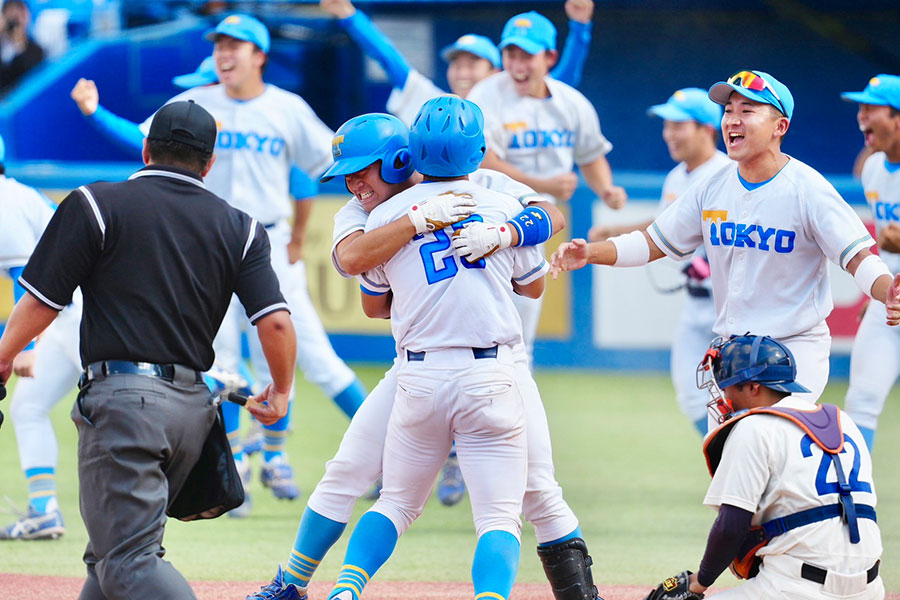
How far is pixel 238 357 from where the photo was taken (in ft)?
24.2

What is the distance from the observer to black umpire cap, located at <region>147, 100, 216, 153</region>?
13.4ft

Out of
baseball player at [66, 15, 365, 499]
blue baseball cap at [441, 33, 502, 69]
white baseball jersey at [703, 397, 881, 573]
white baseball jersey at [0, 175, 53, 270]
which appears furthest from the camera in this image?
blue baseball cap at [441, 33, 502, 69]

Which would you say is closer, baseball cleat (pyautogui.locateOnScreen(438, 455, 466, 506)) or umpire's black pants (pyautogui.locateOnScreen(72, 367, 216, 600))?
umpire's black pants (pyautogui.locateOnScreen(72, 367, 216, 600))

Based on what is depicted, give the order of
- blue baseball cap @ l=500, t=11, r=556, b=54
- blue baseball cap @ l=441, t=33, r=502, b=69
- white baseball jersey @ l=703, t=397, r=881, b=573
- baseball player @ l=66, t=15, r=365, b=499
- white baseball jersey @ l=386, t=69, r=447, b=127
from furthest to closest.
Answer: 1. blue baseball cap @ l=441, t=33, r=502, b=69
2. white baseball jersey @ l=386, t=69, r=447, b=127
3. blue baseball cap @ l=500, t=11, r=556, b=54
4. baseball player @ l=66, t=15, r=365, b=499
5. white baseball jersey @ l=703, t=397, r=881, b=573

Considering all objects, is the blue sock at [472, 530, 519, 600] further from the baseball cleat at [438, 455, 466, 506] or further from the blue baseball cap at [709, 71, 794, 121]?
the baseball cleat at [438, 455, 466, 506]

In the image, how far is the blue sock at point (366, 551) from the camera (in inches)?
165

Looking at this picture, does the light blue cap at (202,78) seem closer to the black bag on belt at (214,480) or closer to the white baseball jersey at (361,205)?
the white baseball jersey at (361,205)

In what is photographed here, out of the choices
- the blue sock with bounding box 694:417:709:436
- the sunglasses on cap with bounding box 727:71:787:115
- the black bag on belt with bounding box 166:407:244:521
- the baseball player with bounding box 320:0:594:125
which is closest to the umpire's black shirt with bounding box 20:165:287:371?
the black bag on belt with bounding box 166:407:244:521

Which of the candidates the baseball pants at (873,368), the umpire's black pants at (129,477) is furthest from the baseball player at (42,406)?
the baseball pants at (873,368)

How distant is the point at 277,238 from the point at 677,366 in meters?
2.41

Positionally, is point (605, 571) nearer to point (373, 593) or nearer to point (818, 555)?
point (373, 593)

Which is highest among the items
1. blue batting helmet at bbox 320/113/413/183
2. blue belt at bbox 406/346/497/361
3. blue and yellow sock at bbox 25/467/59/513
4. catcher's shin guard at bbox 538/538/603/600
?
blue batting helmet at bbox 320/113/413/183

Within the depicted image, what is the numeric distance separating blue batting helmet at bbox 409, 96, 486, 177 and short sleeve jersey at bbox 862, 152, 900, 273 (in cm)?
281

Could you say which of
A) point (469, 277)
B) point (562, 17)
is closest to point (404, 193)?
point (469, 277)
